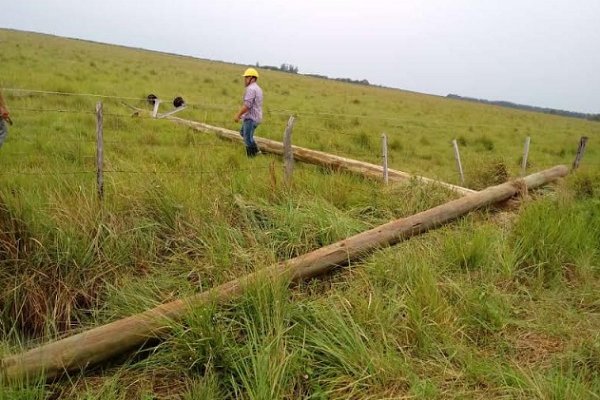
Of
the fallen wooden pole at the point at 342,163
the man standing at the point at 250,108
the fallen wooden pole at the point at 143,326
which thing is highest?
the man standing at the point at 250,108

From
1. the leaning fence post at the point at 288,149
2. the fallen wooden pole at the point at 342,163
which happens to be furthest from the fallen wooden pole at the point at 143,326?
the fallen wooden pole at the point at 342,163

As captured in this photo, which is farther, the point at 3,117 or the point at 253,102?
the point at 253,102

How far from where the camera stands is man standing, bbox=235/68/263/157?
8305 millimetres

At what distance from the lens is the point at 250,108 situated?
839 centimetres

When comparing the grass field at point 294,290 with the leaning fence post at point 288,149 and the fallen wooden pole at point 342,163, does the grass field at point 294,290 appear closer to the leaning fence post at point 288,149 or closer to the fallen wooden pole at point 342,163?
the leaning fence post at point 288,149

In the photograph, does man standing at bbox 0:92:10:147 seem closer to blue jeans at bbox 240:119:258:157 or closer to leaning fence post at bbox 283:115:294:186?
leaning fence post at bbox 283:115:294:186

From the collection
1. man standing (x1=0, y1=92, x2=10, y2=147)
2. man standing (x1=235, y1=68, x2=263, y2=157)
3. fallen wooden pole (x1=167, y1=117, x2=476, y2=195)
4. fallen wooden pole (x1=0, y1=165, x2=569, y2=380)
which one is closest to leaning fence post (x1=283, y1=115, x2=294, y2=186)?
fallen wooden pole (x1=0, y1=165, x2=569, y2=380)

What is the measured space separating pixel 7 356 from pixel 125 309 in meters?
0.75

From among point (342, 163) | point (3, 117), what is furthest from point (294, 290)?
point (3, 117)

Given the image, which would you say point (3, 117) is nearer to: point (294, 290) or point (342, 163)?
point (294, 290)

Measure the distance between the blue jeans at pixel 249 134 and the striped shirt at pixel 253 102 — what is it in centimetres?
10

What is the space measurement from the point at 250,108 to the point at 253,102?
127 mm

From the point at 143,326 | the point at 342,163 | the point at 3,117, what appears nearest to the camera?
the point at 143,326

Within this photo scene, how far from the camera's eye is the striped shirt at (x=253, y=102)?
27.2ft
